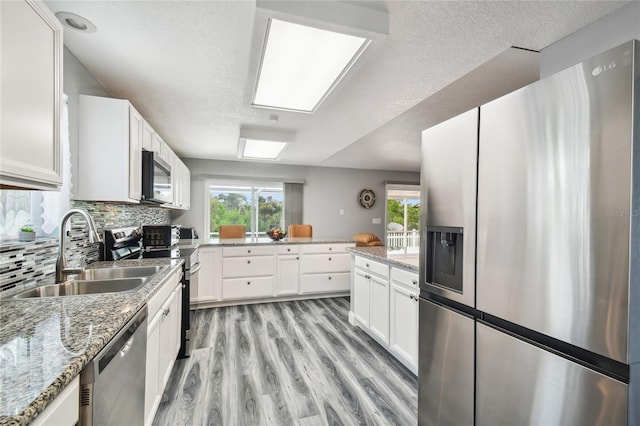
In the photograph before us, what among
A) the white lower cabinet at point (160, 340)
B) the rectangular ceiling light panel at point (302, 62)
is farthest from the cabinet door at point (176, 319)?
the rectangular ceiling light panel at point (302, 62)

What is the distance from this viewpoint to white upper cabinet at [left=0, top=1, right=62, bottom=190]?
95cm

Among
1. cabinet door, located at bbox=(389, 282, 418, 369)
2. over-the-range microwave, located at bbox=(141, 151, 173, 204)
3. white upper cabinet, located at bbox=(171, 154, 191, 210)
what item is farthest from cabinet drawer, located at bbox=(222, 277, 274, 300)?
cabinet door, located at bbox=(389, 282, 418, 369)

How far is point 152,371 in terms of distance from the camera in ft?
5.18

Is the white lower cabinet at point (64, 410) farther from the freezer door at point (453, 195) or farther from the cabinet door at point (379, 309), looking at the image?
the cabinet door at point (379, 309)

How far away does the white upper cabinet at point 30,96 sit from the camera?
95cm

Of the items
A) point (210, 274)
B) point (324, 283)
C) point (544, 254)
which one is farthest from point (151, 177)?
point (324, 283)

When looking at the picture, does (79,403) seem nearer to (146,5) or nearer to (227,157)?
(146,5)

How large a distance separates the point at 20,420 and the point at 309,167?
5763 millimetres

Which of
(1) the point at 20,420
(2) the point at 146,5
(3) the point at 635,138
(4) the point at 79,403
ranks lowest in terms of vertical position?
(4) the point at 79,403

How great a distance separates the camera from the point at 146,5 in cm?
137

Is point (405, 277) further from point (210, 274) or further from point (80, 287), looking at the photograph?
point (210, 274)

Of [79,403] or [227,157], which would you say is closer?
[79,403]

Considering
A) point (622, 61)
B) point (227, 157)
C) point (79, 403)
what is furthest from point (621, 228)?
point (227, 157)

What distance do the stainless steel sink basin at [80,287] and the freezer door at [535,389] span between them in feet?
5.36
